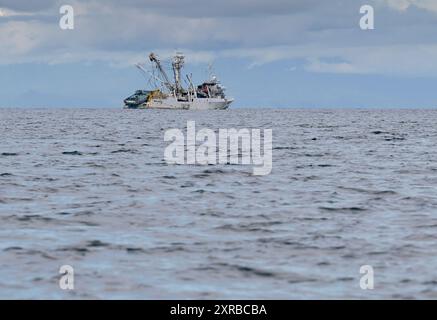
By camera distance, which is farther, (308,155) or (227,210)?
(308,155)

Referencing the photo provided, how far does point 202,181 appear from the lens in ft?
104

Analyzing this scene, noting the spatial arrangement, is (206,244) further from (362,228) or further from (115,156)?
(115,156)

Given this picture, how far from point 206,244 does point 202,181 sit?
1287cm

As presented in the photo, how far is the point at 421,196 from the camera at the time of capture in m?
27.2

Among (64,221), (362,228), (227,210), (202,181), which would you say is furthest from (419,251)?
(202,181)

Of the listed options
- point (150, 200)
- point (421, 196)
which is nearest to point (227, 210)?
point (150, 200)

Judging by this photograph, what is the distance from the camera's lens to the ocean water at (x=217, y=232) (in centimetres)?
1555

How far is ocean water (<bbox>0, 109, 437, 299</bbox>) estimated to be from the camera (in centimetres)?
1555

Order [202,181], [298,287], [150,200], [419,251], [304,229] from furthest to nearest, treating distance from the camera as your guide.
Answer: [202,181] < [150,200] < [304,229] < [419,251] < [298,287]

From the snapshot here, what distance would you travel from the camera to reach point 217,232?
67.1ft
